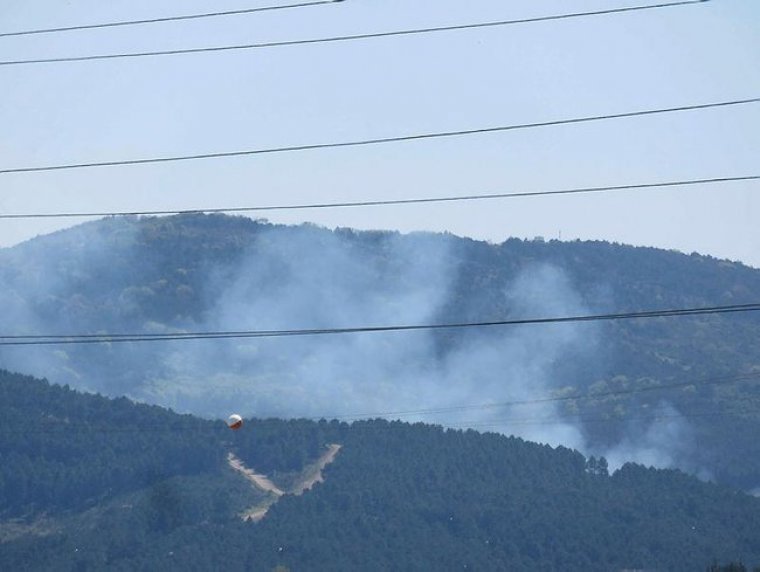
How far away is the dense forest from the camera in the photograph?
84.7 m

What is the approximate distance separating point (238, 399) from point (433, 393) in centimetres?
2621

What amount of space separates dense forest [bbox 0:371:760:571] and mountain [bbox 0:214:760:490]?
36440 millimetres

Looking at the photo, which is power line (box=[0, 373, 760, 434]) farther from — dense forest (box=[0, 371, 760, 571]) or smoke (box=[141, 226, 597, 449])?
dense forest (box=[0, 371, 760, 571])

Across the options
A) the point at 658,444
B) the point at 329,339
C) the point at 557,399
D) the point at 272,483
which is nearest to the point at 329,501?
the point at 272,483

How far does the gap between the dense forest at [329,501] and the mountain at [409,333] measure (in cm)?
3644

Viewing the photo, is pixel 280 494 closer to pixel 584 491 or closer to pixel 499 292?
pixel 584 491

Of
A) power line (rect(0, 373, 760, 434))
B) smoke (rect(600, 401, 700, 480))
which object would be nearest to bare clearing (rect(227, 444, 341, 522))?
power line (rect(0, 373, 760, 434))

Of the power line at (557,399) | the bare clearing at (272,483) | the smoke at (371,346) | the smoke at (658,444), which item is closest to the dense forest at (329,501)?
the bare clearing at (272,483)

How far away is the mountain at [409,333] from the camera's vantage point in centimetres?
14612

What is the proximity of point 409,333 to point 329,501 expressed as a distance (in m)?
83.5

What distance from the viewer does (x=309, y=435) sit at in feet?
343

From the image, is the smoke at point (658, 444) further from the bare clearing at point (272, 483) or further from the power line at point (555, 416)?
the bare clearing at point (272, 483)

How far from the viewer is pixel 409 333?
175m

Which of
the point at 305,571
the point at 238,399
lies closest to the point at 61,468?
the point at 305,571
